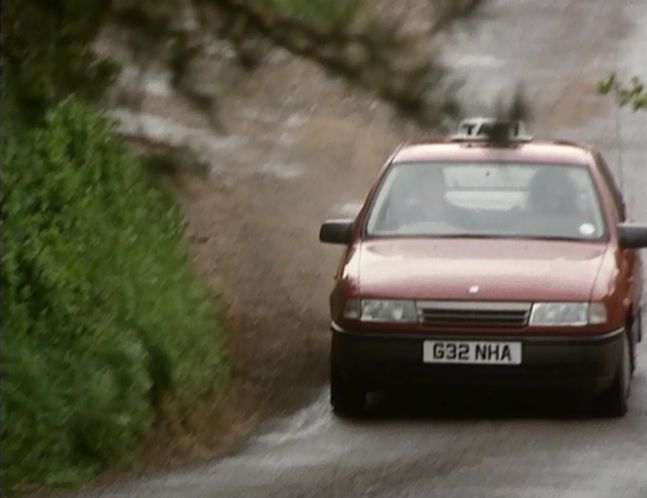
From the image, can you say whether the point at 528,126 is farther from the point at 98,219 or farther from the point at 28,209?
the point at 98,219

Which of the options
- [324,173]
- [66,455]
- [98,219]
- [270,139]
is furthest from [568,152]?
[270,139]

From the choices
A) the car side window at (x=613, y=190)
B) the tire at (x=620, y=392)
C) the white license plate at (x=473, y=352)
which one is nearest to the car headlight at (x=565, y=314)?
the white license plate at (x=473, y=352)

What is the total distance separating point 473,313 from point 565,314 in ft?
1.78

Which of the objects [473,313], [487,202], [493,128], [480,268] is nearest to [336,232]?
[487,202]

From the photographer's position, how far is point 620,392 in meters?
13.1

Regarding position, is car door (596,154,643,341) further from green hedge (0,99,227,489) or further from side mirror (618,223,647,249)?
green hedge (0,99,227,489)

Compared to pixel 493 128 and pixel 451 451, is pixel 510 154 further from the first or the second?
pixel 493 128

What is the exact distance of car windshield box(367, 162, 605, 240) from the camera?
13.8 meters

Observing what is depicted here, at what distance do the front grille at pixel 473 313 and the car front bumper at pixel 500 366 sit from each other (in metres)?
0.08

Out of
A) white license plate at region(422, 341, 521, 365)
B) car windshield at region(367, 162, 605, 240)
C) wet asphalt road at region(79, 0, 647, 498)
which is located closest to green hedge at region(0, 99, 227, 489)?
wet asphalt road at region(79, 0, 647, 498)

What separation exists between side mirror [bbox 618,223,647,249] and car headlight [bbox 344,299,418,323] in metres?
1.62

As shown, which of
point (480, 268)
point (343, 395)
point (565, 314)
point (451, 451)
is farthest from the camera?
point (343, 395)

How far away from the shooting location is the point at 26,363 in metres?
11.6

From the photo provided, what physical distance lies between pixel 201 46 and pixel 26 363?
358 cm
